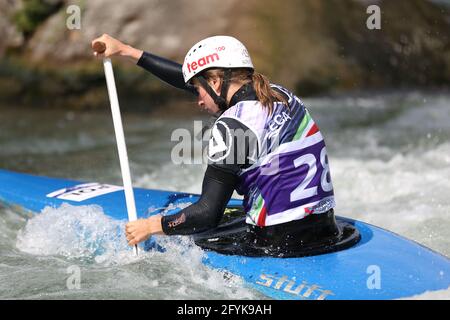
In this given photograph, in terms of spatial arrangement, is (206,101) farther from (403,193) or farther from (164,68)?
(403,193)

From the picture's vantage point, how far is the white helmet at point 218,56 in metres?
3.68

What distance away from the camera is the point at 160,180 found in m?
6.96

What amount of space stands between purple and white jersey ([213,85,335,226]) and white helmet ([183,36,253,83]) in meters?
0.21

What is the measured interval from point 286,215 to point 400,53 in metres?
7.40

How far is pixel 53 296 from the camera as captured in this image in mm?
3922

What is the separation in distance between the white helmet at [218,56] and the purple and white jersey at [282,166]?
214 millimetres

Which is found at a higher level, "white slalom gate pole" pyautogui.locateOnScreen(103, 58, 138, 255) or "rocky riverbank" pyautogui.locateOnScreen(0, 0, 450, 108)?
"rocky riverbank" pyautogui.locateOnScreen(0, 0, 450, 108)

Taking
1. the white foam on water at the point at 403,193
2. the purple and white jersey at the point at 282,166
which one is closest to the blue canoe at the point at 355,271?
the purple and white jersey at the point at 282,166

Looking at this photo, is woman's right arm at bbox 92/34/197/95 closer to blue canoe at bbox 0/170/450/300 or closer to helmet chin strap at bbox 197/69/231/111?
helmet chin strap at bbox 197/69/231/111

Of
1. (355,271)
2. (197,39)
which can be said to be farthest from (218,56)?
(197,39)

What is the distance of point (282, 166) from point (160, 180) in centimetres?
339

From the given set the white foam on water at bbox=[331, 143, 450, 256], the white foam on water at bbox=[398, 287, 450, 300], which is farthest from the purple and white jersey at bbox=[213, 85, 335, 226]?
the white foam on water at bbox=[331, 143, 450, 256]

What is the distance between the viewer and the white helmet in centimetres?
368

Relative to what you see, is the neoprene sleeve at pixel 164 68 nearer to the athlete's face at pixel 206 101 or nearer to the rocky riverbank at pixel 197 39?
the athlete's face at pixel 206 101
